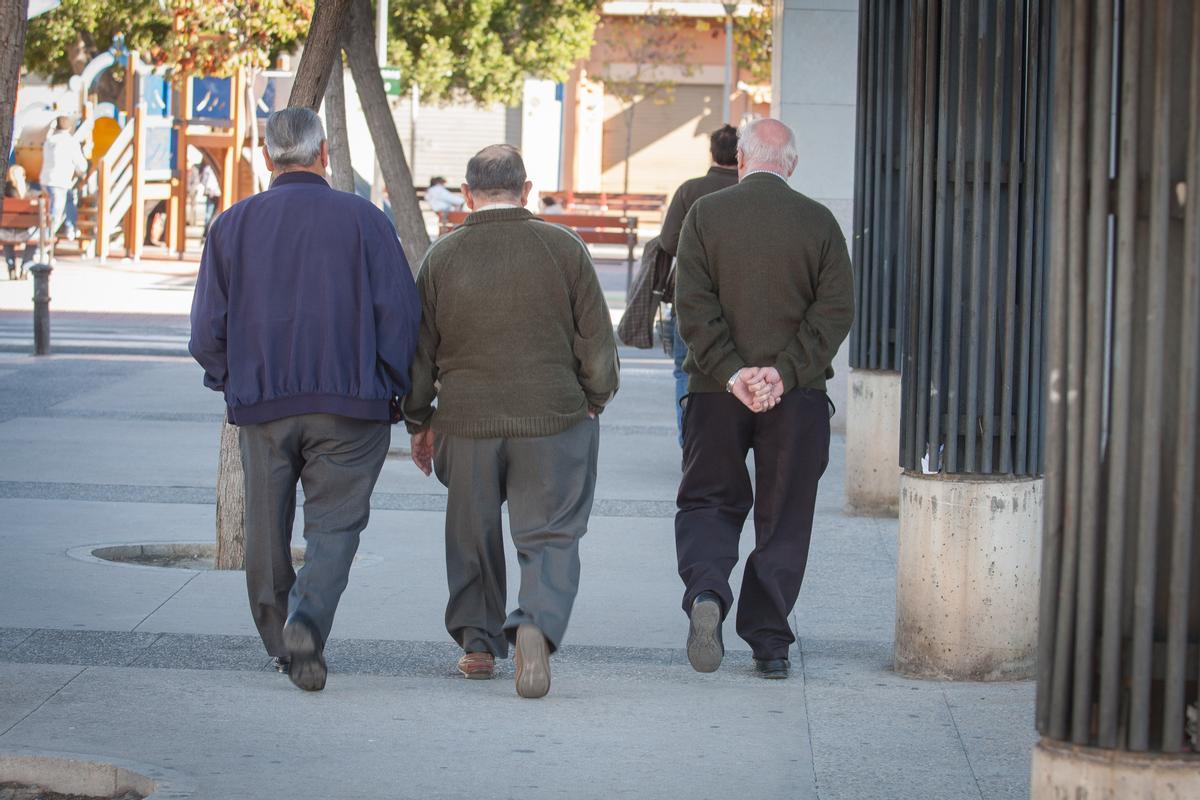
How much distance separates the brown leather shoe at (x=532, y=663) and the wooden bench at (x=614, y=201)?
38672 mm

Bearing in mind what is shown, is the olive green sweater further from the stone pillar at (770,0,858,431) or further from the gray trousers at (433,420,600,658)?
the stone pillar at (770,0,858,431)

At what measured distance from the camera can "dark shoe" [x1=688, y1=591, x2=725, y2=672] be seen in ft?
19.1

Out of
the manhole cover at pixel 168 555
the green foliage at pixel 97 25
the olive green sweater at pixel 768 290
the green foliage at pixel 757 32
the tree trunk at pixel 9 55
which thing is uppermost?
the green foliage at pixel 757 32

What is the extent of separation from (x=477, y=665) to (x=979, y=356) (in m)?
1.92

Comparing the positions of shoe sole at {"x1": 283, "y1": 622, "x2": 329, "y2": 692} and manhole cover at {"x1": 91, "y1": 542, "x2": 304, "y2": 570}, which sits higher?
shoe sole at {"x1": 283, "y1": 622, "x2": 329, "y2": 692}

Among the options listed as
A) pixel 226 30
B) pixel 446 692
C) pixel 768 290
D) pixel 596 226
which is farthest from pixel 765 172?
pixel 596 226

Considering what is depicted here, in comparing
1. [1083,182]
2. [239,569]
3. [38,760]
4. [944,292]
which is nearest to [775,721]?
[944,292]

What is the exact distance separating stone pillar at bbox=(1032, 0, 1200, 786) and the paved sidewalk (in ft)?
4.40

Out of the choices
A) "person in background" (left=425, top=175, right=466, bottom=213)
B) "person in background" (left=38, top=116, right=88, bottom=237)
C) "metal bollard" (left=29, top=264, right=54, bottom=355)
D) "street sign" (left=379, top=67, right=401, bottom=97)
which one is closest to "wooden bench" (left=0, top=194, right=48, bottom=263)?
"person in background" (left=38, top=116, right=88, bottom=237)

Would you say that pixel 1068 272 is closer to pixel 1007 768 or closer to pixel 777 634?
pixel 1007 768

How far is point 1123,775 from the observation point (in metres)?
3.36

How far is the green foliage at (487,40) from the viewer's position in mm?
34844

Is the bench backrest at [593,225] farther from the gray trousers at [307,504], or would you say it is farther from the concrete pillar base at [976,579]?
the gray trousers at [307,504]

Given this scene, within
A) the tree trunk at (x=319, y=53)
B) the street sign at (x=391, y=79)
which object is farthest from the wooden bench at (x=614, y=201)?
the tree trunk at (x=319, y=53)
